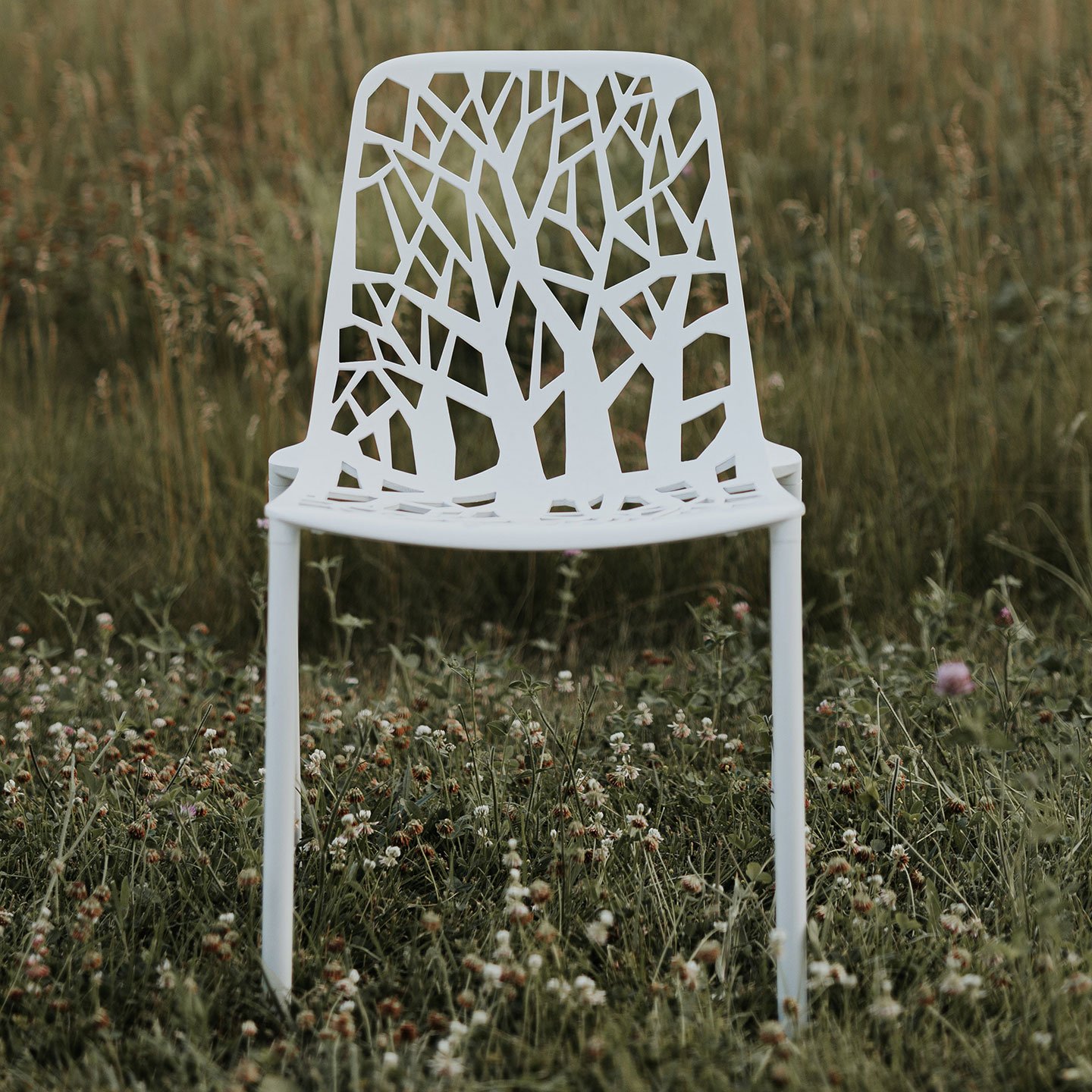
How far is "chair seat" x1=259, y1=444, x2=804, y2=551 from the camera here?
4.63 feet

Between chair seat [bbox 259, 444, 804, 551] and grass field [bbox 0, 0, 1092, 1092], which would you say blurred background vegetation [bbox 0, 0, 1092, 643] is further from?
chair seat [bbox 259, 444, 804, 551]

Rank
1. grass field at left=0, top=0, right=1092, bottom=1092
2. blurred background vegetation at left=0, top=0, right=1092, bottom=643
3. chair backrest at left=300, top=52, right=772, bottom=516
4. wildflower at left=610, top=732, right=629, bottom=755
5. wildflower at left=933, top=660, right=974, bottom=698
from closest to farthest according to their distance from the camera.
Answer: wildflower at left=933, top=660, right=974, bottom=698 < grass field at left=0, top=0, right=1092, bottom=1092 < chair backrest at left=300, top=52, right=772, bottom=516 < wildflower at left=610, top=732, right=629, bottom=755 < blurred background vegetation at left=0, top=0, right=1092, bottom=643

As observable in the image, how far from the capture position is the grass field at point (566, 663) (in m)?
1.45

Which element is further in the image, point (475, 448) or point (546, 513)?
point (475, 448)

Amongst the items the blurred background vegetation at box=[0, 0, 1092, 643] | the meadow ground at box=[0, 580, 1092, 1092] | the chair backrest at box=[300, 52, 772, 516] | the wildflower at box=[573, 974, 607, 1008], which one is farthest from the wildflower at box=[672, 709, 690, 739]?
the wildflower at box=[573, 974, 607, 1008]

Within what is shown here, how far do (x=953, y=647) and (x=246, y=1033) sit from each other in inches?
53.2

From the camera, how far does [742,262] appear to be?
11.2ft

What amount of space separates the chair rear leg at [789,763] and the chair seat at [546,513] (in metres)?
0.06

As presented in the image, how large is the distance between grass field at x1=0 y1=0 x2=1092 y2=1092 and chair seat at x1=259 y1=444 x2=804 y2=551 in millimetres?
358

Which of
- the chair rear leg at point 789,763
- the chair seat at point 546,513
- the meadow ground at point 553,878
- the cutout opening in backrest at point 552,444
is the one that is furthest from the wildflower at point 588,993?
the cutout opening in backrest at point 552,444

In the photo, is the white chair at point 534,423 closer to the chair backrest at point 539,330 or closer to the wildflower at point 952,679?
the chair backrest at point 539,330

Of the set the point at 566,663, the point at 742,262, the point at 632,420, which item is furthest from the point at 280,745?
the point at 742,262

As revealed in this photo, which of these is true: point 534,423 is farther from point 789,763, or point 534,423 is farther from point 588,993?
point 588,993

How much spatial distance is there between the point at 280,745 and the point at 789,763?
55 cm
